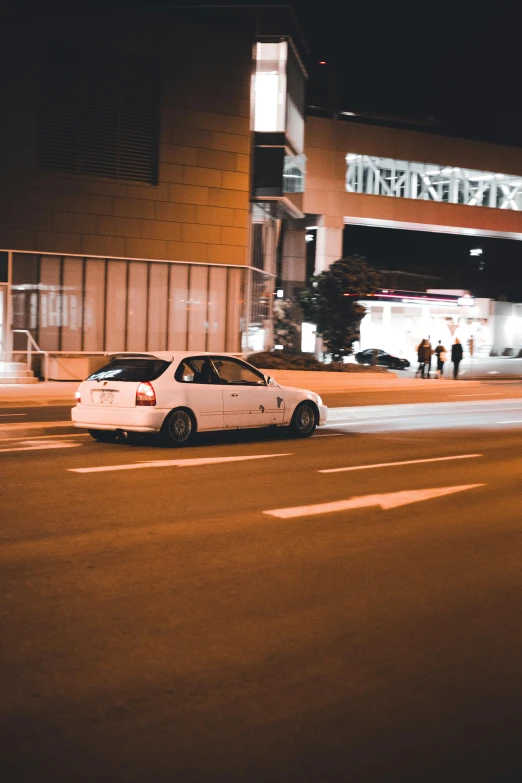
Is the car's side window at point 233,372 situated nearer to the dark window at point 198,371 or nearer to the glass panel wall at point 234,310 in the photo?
the dark window at point 198,371

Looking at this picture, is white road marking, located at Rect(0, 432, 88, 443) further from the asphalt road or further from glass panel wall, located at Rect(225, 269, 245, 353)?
glass panel wall, located at Rect(225, 269, 245, 353)

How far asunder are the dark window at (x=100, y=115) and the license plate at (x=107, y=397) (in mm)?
19721

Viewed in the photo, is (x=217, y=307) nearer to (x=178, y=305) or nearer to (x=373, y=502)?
(x=178, y=305)

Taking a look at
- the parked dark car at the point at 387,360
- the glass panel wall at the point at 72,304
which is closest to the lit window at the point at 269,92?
the glass panel wall at the point at 72,304

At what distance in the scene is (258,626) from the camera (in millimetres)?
5824

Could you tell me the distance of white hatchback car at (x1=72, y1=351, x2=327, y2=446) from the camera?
13.8m

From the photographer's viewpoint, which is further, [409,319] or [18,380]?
[409,319]

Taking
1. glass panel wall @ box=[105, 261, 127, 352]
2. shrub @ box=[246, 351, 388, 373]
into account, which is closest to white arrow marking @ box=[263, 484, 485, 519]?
glass panel wall @ box=[105, 261, 127, 352]

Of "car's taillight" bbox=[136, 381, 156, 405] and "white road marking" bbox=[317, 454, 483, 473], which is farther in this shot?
"car's taillight" bbox=[136, 381, 156, 405]

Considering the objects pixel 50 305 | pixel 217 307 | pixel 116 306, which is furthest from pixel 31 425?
pixel 217 307

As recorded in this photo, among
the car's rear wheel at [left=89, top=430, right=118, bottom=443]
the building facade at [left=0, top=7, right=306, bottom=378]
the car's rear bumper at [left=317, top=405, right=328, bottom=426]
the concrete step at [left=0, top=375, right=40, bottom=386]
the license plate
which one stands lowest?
the car's rear wheel at [left=89, top=430, right=118, bottom=443]

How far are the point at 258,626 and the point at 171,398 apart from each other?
27.0 ft

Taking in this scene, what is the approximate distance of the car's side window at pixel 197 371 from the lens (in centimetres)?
1416

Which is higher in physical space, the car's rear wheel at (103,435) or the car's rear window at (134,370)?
the car's rear window at (134,370)
